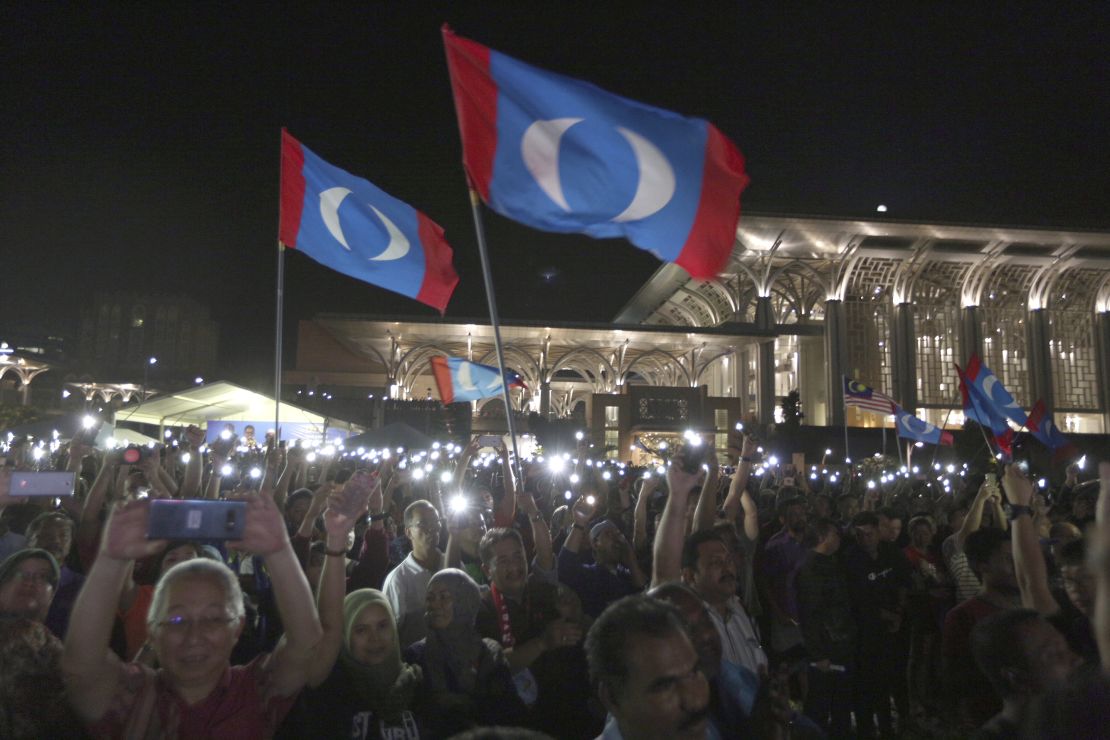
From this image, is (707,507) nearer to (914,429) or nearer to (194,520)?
(194,520)

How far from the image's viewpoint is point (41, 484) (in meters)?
3.96

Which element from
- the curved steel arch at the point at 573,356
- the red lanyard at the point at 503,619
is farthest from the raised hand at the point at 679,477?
the curved steel arch at the point at 573,356

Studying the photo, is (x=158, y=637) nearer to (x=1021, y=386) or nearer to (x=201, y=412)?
(x=201, y=412)

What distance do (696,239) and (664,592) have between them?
2.76 meters

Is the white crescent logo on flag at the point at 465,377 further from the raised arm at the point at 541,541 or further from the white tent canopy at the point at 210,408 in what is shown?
the white tent canopy at the point at 210,408

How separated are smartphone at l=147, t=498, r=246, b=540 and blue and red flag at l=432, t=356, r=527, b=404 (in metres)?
8.44

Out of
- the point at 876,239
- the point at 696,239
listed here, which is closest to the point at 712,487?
the point at 696,239

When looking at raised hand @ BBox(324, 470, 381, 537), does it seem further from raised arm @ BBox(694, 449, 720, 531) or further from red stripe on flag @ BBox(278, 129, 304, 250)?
red stripe on flag @ BBox(278, 129, 304, 250)

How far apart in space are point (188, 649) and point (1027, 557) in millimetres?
3648

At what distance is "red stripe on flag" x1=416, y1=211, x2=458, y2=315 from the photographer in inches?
273

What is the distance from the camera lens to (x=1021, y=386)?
1582 inches

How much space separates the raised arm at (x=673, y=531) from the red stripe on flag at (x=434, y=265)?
11.7 feet

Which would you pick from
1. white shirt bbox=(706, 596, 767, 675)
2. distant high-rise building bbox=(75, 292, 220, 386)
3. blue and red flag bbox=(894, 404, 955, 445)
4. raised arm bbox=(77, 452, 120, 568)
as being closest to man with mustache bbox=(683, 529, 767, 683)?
white shirt bbox=(706, 596, 767, 675)

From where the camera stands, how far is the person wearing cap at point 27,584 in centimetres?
342
